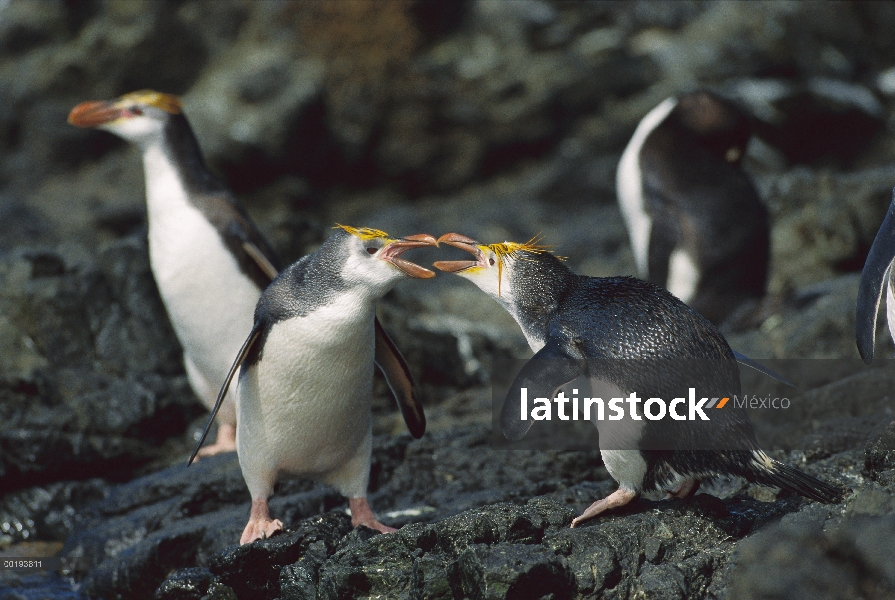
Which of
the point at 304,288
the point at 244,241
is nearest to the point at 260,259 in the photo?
the point at 244,241

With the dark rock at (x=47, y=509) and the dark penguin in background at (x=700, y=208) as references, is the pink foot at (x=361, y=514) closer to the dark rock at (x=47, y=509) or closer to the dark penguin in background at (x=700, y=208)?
the dark rock at (x=47, y=509)

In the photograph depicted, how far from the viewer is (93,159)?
1341 centimetres

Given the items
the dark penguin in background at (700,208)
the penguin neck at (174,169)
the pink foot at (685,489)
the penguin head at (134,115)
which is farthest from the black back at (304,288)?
the dark penguin in background at (700,208)

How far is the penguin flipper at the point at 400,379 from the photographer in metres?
4.41

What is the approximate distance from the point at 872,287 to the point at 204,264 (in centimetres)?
360

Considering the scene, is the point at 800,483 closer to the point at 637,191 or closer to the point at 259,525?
the point at 259,525

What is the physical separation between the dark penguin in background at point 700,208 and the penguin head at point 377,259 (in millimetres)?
4323

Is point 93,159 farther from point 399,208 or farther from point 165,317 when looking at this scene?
point 165,317

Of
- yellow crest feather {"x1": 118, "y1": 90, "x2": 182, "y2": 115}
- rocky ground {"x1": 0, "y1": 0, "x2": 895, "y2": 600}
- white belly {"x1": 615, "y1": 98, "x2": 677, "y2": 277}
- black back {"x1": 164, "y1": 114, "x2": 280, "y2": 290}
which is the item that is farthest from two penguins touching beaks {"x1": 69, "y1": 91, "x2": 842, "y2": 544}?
white belly {"x1": 615, "y1": 98, "x2": 677, "y2": 277}

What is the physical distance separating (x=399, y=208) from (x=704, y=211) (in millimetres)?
4955

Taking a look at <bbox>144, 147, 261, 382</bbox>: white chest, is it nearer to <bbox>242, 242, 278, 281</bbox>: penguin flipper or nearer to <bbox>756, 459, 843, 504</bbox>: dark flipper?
<bbox>242, 242, 278, 281</bbox>: penguin flipper

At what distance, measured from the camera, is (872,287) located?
375 centimetres

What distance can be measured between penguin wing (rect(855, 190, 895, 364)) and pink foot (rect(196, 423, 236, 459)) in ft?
11.1

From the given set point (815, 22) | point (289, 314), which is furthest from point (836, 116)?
point (289, 314)
